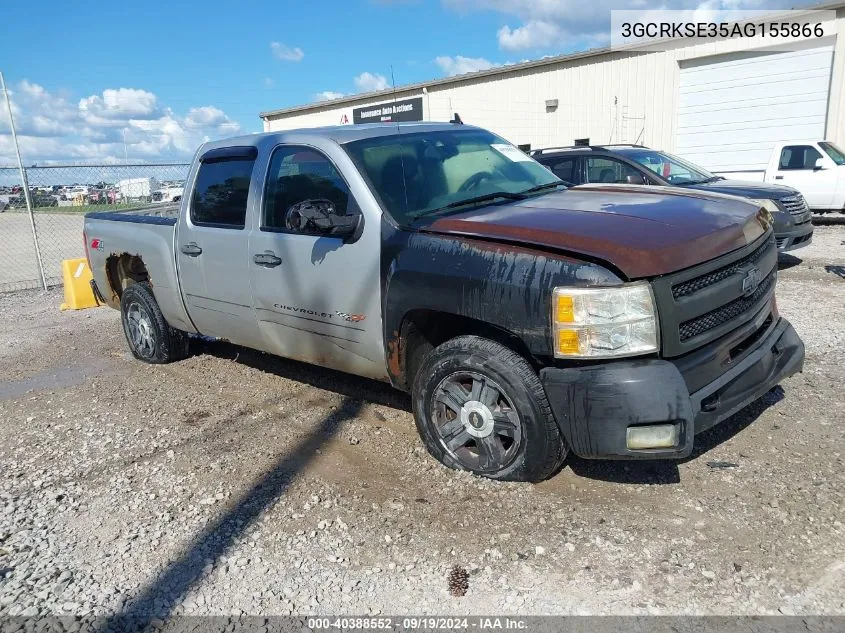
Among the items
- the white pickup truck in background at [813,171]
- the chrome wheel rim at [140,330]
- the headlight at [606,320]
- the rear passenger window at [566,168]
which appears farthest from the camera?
the white pickup truck in background at [813,171]

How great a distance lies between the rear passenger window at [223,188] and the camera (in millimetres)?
4816

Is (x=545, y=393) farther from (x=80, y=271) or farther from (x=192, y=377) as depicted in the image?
(x=80, y=271)

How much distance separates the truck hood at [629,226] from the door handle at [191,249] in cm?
223

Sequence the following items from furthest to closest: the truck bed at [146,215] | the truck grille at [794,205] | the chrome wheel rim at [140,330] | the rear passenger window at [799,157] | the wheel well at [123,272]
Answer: the rear passenger window at [799,157]
the truck grille at [794,205]
the wheel well at [123,272]
the chrome wheel rim at [140,330]
the truck bed at [146,215]

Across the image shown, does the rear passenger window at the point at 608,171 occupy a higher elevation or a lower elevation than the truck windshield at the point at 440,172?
lower

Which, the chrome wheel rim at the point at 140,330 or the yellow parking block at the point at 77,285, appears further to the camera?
the yellow parking block at the point at 77,285

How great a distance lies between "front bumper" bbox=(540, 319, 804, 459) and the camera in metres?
2.99

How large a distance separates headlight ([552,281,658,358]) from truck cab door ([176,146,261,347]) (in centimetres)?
251

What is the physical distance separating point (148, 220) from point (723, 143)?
16595mm

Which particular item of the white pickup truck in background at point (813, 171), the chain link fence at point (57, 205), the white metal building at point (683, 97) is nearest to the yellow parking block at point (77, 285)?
the chain link fence at point (57, 205)

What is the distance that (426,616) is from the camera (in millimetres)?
Answer: 2686

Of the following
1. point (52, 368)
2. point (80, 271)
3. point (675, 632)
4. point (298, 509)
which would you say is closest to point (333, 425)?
point (298, 509)

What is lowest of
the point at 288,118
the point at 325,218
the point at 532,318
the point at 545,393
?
the point at 545,393

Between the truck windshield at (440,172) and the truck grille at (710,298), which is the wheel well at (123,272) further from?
the truck grille at (710,298)
